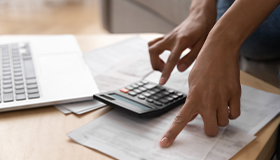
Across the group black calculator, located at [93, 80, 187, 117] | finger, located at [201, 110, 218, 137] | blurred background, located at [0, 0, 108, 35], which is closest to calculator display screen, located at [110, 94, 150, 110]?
black calculator, located at [93, 80, 187, 117]

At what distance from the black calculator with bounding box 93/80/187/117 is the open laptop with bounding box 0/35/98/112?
0.19 ft

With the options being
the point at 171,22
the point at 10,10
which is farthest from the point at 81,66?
the point at 10,10

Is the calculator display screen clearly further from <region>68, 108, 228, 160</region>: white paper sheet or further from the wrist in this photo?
the wrist

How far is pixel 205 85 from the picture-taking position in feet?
1.59

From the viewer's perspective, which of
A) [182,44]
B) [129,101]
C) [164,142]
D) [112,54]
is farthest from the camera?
[112,54]

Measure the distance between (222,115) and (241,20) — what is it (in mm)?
163

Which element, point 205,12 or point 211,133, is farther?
point 205,12

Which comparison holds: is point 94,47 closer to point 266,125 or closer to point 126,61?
point 126,61

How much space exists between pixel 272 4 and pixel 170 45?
229mm

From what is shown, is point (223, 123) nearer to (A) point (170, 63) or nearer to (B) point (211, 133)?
(B) point (211, 133)

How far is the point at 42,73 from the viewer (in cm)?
68

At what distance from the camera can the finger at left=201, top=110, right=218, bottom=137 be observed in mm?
481

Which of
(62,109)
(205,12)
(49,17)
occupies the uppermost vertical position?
(205,12)

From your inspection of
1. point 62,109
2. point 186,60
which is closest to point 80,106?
point 62,109
